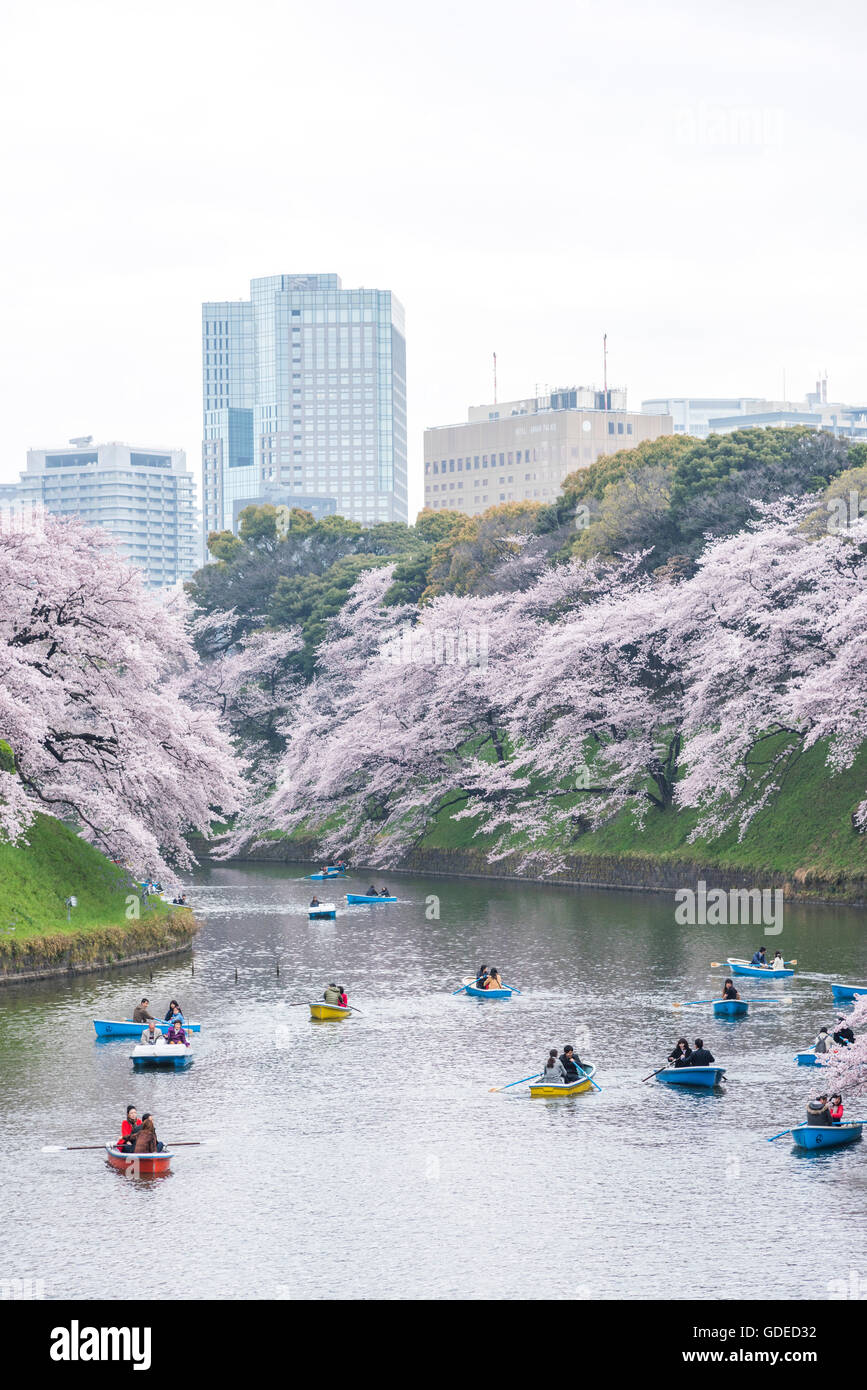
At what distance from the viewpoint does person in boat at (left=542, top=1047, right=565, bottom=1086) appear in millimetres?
38188

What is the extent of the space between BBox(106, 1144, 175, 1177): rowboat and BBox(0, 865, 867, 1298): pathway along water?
293mm

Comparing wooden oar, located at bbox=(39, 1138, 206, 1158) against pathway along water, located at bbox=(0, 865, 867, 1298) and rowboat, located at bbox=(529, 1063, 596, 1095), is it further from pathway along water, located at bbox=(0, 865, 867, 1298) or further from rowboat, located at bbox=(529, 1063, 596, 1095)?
rowboat, located at bbox=(529, 1063, 596, 1095)

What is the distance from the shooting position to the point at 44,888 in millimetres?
56031

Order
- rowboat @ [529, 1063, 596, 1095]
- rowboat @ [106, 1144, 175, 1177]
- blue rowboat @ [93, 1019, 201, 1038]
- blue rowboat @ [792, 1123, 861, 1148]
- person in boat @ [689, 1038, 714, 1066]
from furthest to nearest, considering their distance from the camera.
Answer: blue rowboat @ [93, 1019, 201, 1038]
person in boat @ [689, 1038, 714, 1066]
rowboat @ [529, 1063, 596, 1095]
blue rowboat @ [792, 1123, 861, 1148]
rowboat @ [106, 1144, 175, 1177]

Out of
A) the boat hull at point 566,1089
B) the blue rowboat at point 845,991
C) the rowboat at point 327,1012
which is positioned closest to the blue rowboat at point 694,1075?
the boat hull at point 566,1089

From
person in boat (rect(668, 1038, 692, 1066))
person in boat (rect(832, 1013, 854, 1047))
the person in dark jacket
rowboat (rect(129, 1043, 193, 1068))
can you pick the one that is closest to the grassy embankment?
the person in dark jacket

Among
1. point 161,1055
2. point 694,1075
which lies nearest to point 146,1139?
point 161,1055

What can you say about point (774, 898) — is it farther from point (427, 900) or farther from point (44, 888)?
point (44, 888)

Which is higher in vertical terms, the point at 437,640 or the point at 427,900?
the point at 437,640

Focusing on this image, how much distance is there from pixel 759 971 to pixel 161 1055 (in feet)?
68.0

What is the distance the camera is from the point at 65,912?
184 ft

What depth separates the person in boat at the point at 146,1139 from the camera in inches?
1267
